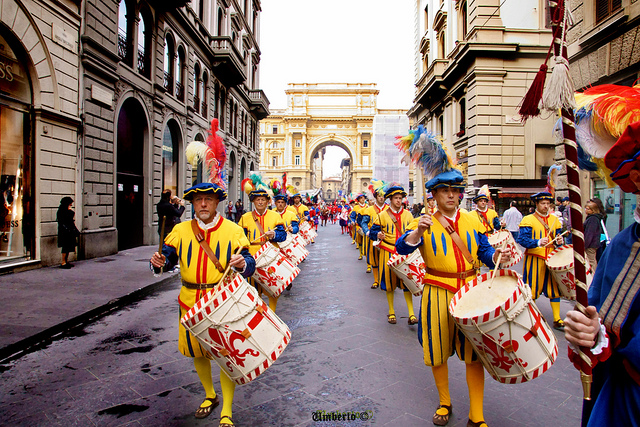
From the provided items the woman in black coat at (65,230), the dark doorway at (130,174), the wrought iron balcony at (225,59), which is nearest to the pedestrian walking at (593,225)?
the woman in black coat at (65,230)

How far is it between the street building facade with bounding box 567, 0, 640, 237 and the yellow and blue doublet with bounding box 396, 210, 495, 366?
20.9ft

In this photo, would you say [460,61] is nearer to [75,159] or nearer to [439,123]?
[439,123]

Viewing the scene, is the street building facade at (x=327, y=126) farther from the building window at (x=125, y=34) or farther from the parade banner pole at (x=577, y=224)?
the parade banner pole at (x=577, y=224)

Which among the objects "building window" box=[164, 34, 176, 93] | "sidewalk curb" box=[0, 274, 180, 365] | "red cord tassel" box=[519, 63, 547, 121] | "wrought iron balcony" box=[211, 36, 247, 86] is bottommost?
"sidewalk curb" box=[0, 274, 180, 365]

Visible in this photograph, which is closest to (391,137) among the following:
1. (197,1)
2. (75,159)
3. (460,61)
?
(460,61)

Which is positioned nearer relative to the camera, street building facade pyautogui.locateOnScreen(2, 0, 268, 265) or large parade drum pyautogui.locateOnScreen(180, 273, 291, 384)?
large parade drum pyautogui.locateOnScreen(180, 273, 291, 384)

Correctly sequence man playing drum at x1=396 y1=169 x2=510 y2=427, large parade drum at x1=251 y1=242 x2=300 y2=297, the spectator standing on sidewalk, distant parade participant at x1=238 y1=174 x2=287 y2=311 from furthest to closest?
the spectator standing on sidewalk < distant parade participant at x1=238 y1=174 x2=287 y2=311 < large parade drum at x1=251 y1=242 x2=300 y2=297 < man playing drum at x1=396 y1=169 x2=510 y2=427

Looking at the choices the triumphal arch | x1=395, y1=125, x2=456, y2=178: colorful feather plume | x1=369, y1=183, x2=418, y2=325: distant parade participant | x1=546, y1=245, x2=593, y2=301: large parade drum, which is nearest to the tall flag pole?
x1=395, y1=125, x2=456, y2=178: colorful feather plume

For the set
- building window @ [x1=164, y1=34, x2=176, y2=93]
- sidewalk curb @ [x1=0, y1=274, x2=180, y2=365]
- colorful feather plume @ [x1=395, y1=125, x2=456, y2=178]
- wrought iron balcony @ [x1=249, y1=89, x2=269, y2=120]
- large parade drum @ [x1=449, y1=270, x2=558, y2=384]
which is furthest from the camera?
wrought iron balcony @ [x1=249, y1=89, x2=269, y2=120]

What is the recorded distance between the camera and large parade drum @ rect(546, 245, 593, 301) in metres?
5.07

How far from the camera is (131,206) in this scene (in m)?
14.2

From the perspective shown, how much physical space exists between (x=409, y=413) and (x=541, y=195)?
4.11m

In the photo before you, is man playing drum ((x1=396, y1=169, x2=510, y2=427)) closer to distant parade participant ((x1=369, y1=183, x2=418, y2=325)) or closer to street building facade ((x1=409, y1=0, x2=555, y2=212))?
distant parade participant ((x1=369, y1=183, x2=418, y2=325))

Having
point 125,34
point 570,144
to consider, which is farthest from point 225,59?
point 570,144
